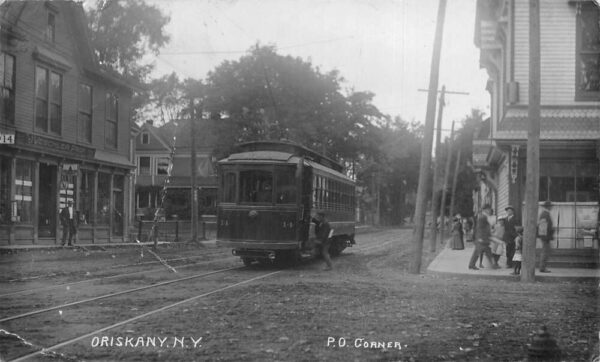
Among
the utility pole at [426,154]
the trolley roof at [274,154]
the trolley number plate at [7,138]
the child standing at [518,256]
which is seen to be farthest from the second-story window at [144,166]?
the child standing at [518,256]

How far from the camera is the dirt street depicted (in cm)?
694

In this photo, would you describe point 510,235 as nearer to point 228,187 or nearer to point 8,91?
point 228,187

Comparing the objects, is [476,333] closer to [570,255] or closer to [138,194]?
[570,255]

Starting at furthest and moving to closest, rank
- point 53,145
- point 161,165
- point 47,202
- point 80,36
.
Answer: point 161,165 → point 80,36 → point 47,202 → point 53,145

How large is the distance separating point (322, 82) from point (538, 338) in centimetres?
2880

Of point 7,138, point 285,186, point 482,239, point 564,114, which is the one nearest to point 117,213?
point 7,138

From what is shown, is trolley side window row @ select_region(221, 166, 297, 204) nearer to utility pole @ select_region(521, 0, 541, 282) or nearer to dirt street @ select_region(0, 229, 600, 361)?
dirt street @ select_region(0, 229, 600, 361)

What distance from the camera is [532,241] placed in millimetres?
13812

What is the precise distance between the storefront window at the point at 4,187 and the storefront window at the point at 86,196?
15.3ft

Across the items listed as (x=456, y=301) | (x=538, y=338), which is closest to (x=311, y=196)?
(x=456, y=301)

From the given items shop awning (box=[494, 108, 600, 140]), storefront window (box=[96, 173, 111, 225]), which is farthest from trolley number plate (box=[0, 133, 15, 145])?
shop awning (box=[494, 108, 600, 140])

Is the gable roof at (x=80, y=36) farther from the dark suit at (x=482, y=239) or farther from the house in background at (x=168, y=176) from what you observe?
the dark suit at (x=482, y=239)

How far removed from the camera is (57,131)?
947 inches

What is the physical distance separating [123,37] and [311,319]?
20694 millimetres
